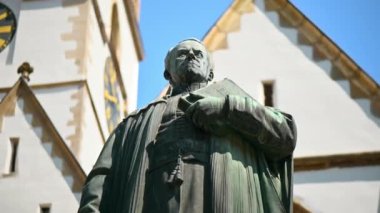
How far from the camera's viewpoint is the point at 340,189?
10.8 metres

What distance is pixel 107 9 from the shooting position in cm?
2262

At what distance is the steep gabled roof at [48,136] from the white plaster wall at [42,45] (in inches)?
168

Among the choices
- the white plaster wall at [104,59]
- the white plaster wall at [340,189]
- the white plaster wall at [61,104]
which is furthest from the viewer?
the white plaster wall at [104,59]

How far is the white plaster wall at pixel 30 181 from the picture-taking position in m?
13.1

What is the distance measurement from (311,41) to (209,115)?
8304 mm

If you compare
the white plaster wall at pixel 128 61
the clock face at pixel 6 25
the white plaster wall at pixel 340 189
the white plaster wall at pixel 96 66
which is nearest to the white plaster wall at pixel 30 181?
the white plaster wall at pixel 340 189

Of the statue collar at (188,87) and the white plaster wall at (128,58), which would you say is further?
the white plaster wall at (128,58)

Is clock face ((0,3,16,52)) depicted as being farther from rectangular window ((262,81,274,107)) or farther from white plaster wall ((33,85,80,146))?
rectangular window ((262,81,274,107))

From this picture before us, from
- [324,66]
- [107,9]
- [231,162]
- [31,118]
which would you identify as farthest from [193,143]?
[107,9]

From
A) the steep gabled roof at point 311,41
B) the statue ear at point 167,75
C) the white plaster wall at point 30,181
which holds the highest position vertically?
the steep gabled roof at point 311,41

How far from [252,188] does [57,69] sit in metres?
15.4

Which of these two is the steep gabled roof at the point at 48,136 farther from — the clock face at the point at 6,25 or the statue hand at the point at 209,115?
the statue hand at the point at 209,115

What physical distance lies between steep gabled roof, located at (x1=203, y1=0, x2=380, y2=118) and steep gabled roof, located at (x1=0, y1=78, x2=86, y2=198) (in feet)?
8.21

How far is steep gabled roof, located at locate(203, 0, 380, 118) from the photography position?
464 inches
